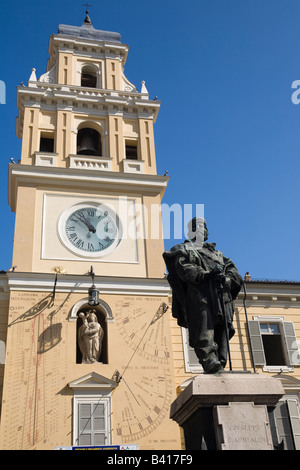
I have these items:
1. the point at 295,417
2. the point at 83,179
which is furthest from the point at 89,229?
the point at 295,417

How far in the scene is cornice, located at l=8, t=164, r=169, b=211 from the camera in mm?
20078

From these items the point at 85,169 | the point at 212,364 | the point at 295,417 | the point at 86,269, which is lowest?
the point at 212,364

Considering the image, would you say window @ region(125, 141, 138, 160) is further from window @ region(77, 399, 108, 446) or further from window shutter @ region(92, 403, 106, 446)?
window shutter @ region(92, 403, 106, 446)

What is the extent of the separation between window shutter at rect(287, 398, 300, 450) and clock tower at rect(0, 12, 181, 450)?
157 inches

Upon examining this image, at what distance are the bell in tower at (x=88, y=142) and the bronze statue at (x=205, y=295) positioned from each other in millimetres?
15150

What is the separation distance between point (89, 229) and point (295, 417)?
9559mm

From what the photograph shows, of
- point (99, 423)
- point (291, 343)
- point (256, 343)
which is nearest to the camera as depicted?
point (99, 423)

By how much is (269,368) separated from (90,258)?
7.29 metres

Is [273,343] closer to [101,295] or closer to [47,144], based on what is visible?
[101,295]

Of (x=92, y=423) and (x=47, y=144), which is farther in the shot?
(x=47, y=144)

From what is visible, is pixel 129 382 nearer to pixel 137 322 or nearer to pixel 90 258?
pixel 137 322

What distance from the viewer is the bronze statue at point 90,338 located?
16938mm

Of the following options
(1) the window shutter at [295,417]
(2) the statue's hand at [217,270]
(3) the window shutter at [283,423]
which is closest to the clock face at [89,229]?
(3) the window shutter at [283,423]

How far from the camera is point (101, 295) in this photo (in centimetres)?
1820
